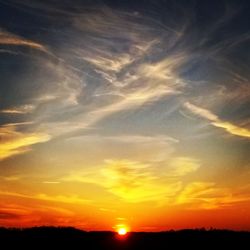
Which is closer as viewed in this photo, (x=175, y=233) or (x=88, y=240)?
(x=88, y=240)

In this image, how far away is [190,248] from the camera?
40.1 metres

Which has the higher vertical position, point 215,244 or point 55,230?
point 55,230

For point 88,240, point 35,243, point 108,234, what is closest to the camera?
point 35,243

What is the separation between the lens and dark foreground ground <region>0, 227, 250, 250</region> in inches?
1554

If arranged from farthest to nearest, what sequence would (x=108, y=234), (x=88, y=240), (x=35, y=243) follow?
(x=108, y=234) < (x=88, y=240) < (x=35, y=243)

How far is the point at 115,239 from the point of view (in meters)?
42.8

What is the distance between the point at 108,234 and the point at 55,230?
16.4 ft

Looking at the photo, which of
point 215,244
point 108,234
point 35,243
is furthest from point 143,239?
point 35,243

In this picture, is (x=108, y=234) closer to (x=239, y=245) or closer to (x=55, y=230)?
(x=55, y=230)

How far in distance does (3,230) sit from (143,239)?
12709 millimetres

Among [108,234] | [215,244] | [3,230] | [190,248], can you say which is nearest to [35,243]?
[3,230]

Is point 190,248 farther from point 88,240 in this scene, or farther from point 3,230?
point 3,230

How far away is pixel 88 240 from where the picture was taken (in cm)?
4194

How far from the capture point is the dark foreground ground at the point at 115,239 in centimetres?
3946
